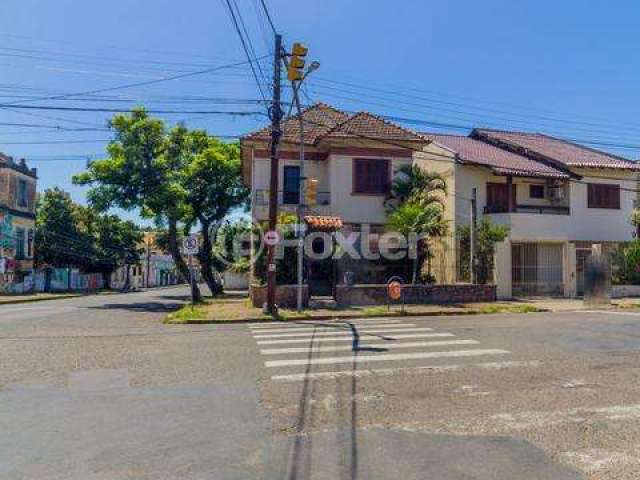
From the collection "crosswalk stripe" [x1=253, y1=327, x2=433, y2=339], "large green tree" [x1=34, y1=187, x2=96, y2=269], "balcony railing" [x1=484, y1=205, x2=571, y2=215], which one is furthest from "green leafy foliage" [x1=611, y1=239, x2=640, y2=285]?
"large green tree" [x1=34, y1=187, x2=96, y2=269]

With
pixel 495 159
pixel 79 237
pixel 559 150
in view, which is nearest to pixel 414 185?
pixel 495 159

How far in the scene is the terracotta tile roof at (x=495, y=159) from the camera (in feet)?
84.9

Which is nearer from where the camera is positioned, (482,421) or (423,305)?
(482,421)

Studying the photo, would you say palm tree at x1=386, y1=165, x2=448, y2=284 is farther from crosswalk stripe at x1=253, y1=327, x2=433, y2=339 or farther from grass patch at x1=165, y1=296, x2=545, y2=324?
crosswalk stripe at x1=253, y1=327, x2=433, y2=339

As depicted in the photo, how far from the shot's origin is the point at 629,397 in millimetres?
7074

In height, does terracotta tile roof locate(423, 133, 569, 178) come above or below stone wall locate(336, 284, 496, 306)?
above

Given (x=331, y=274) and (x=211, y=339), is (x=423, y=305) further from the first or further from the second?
(x=211, y=339)

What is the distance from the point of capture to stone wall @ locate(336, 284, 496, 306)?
67.3 ft

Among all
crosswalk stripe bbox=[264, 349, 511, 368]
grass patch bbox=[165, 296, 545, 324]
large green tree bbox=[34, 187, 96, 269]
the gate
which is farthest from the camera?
large green tree bbox=[34, 187, 96, 269]

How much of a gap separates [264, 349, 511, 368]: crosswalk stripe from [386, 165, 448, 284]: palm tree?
11.1 metres

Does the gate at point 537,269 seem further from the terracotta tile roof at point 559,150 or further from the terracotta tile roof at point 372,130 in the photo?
the terracotta tile roof at point 372,130

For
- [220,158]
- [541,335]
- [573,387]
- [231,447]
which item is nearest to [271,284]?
[541,335]

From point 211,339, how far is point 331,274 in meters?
10.2

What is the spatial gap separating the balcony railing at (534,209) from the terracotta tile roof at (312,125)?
27.5 feet
